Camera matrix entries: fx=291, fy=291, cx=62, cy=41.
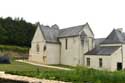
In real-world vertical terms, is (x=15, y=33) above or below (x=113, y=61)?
above

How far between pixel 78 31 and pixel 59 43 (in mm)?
5078

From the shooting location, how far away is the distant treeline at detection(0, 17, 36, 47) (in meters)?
64.7

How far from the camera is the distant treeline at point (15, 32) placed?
2547 inches

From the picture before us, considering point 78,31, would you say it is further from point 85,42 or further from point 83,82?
point 83,82

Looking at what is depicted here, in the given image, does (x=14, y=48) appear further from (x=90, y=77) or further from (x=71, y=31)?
(x=90, y=77)

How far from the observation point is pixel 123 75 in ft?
68.7

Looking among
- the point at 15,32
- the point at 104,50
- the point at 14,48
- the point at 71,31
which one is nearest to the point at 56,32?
the point at 71,31

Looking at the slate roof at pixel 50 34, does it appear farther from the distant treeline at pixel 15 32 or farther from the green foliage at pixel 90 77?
the green foliage at pixel 90 77

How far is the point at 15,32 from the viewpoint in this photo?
6638 cm

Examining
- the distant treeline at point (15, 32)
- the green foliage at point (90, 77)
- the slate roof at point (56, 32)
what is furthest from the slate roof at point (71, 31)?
the green foliage at point (90, 77)

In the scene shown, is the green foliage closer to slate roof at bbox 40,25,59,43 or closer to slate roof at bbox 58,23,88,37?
slate roof at bbox 58,23,88,37

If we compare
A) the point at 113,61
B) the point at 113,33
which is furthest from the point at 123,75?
the point at 113,33

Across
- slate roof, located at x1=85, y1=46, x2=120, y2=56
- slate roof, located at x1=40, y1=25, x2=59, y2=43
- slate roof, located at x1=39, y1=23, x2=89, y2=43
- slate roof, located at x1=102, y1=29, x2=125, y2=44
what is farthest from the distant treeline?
slate roof, located at x1=102, y1=29, x2=125, y2=44

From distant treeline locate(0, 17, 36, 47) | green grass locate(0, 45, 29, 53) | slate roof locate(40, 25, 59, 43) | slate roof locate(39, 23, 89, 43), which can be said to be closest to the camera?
slate roof locate(39, 23, 89, 43)
